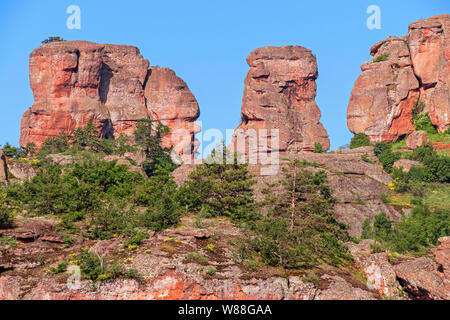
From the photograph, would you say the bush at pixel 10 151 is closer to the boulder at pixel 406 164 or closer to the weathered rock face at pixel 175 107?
the weathered rock face at pixel 175 107

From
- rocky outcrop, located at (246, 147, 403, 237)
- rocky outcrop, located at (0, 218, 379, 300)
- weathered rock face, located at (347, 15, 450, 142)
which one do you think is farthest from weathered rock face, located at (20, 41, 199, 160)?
rocky outcrop, located at (0, 218, 379, 300)

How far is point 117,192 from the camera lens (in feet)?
162

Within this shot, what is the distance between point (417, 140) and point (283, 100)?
63.3ft

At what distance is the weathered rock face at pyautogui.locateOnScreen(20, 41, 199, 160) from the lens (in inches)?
3425

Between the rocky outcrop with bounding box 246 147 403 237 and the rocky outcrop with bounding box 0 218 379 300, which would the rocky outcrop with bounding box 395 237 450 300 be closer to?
the rocky outcrop with bounding box 0 218 379 300

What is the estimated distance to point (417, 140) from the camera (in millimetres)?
83750

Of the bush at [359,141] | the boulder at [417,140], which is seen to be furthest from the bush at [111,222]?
the boulder at [417,140]

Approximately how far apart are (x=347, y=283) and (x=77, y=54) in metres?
62.0

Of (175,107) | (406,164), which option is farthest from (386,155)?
(175,107)

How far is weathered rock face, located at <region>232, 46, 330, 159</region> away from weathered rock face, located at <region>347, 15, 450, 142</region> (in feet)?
19.9

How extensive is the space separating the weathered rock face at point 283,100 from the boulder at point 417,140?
12581 mm

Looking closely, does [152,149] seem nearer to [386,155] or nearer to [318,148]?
[318,148]

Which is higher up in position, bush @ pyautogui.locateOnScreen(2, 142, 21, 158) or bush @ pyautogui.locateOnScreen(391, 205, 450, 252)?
bush @ pyautogui.locateOnScreen(2, 142, 21, 158)

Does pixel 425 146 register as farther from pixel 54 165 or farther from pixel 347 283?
pixel 347 283
